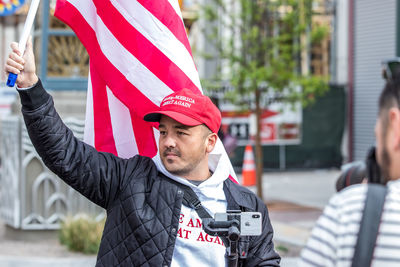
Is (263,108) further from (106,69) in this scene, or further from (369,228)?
(369,228)

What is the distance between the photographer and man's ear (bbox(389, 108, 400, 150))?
2032mm

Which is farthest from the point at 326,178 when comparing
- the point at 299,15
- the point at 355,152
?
the point at 299,15

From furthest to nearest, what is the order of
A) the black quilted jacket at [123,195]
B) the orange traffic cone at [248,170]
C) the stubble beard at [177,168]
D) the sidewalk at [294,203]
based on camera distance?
1. the orange traffic cone at [248,170]
2. the sidewalk at [294,203]
3. the stubble beard at [177,168]
4. the black quilted jacket at [123,195]

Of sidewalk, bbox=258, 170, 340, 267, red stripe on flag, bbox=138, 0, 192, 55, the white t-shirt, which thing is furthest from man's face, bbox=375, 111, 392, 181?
sidewalk, bbox=258, 170, 340, 267

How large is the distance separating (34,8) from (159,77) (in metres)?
0.92

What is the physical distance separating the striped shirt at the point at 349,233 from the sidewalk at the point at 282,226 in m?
6.32

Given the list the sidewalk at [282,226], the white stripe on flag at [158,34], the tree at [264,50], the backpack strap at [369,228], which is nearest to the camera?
the backpack strap at [369,228]

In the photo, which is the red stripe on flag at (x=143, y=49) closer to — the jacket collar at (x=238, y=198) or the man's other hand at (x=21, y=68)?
the jacket collar at (x=238, y=198)

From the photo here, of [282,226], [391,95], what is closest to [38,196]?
[282,226]

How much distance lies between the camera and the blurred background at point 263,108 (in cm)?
948

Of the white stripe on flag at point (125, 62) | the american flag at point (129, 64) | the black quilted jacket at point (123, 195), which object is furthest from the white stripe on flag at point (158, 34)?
the black quilted jacket at point (123, 195)

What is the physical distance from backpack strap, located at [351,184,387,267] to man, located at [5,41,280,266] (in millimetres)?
1182

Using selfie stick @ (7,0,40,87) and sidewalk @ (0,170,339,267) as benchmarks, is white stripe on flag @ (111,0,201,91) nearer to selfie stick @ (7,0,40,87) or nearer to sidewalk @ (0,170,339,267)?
selfie stick @ (7,0,40,87)

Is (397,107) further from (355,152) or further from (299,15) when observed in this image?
(355,152)
